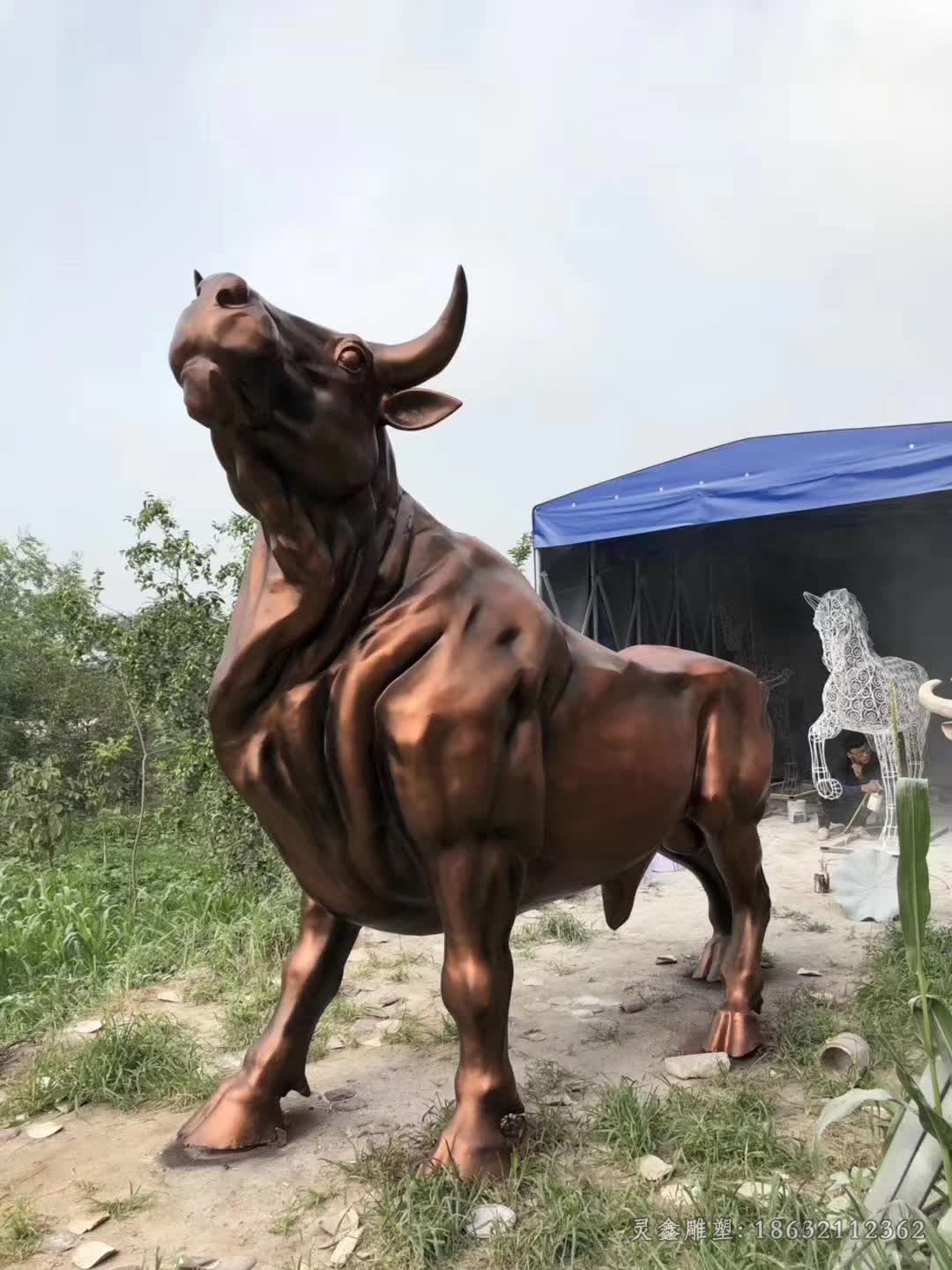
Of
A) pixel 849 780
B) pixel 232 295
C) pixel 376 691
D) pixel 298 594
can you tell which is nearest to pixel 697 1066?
pixel 376 691

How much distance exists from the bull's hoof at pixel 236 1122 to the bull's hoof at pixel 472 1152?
47cm

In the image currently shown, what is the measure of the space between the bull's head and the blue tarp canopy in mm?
4908

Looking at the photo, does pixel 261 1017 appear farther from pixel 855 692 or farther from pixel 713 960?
pixel 855 692

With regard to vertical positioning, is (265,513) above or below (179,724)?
above

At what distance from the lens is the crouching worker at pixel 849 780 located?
23.2 ft

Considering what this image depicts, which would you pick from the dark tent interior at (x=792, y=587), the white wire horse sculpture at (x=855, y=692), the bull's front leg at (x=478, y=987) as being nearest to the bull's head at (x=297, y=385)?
the bull's front leg at (x=478, y=987)

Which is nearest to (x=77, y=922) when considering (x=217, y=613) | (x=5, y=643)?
(x=217, y=613)

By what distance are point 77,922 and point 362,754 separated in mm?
2773

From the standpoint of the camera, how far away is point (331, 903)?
2105 millimetres

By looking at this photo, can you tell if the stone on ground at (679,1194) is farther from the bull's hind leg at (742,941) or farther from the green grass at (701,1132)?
the bull's hind leg at (742,941)

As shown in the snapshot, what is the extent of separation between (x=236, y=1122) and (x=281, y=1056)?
0.17 m

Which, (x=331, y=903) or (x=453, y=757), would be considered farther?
(x=331, y=903)

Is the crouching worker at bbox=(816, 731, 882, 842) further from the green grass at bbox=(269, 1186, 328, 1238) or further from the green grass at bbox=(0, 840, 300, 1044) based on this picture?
the green grass at bbox=(269, 1186, 328, 1238)

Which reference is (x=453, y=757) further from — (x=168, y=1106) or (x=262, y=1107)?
(x=168, y=1106)
